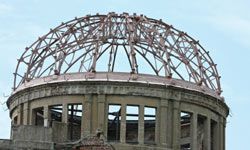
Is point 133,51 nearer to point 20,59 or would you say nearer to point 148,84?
point 148,84

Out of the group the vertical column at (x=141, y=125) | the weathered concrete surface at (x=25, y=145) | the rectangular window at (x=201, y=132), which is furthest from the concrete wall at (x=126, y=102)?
the weathered concrete surface at (x=25, y=145)

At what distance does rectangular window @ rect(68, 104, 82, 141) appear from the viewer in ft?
277

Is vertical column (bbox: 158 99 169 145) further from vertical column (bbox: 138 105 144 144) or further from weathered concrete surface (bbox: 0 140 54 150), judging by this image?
weathered concrete surface (bbox: 0 140 54 150)

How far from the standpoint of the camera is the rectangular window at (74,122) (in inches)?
3324

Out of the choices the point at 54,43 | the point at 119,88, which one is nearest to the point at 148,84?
the point at 119,88

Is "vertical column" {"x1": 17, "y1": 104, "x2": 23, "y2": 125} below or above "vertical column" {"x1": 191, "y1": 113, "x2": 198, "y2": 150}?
above

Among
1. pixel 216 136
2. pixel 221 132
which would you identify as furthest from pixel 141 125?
pixel 221 132

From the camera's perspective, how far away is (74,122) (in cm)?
8556

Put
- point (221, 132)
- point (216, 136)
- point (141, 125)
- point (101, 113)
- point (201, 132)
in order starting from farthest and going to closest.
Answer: point (221, 132), point (216, 136), point (201, 132), point (141, 125), point (101, 113)

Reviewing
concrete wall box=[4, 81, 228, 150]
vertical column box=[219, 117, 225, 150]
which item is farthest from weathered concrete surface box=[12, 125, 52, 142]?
vertical column box=[219, 117, 225, 150]

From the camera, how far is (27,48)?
85.9 metres

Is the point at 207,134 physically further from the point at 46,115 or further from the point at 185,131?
the point at 46,115

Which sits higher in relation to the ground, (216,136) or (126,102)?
(126,102)

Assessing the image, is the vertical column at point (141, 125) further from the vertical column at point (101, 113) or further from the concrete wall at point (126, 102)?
the vertical column at point (101, 113)
